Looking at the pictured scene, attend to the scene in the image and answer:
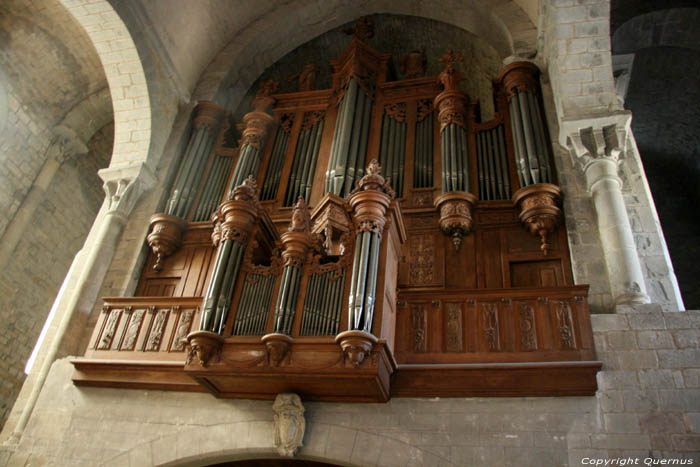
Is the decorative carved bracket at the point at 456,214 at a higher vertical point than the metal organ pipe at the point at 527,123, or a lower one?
lower

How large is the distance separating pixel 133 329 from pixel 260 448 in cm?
267

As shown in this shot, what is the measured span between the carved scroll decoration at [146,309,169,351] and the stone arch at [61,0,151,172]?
3630 millimetres

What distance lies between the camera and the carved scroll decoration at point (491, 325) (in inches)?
281

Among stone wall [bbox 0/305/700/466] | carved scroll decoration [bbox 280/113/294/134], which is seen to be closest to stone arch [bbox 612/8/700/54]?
carved scroll decoration [bbox 280/113/294/134]

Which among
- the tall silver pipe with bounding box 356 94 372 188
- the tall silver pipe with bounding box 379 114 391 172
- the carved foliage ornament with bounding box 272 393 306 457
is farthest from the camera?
the tall silver pipe with bounding box 379 114 391 172

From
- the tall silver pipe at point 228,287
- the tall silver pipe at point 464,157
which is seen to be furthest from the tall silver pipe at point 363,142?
the tall silver pipe at point 228,287

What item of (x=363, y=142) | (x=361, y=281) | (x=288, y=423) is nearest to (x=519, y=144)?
(x=363, y=142)

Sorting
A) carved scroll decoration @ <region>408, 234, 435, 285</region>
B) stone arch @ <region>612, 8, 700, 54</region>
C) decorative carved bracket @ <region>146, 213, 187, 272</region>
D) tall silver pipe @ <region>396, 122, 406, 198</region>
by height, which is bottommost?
carved scroll decoration @ <region>408, 234, 435, 285</region>

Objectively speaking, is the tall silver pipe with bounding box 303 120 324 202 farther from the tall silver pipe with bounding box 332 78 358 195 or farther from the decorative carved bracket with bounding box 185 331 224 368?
the decorative carved bracket with bounding box 185 331 224 368

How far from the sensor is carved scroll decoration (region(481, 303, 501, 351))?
714 centimetres

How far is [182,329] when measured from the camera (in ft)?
27.0

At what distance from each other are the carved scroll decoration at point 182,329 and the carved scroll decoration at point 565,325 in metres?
4.84

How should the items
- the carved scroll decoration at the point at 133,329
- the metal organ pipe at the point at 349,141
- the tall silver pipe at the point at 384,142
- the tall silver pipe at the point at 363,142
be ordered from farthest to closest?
the tall silver pipe at the point at 384,142
the tall silver pipe at the point at 363,142
the metal organ pipe at the point at 349,141
the carved scroll decoration at the point at 133,329

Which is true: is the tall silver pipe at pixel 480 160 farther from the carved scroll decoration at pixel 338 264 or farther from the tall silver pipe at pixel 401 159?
the carved scroll decoration at pixel 338 264
